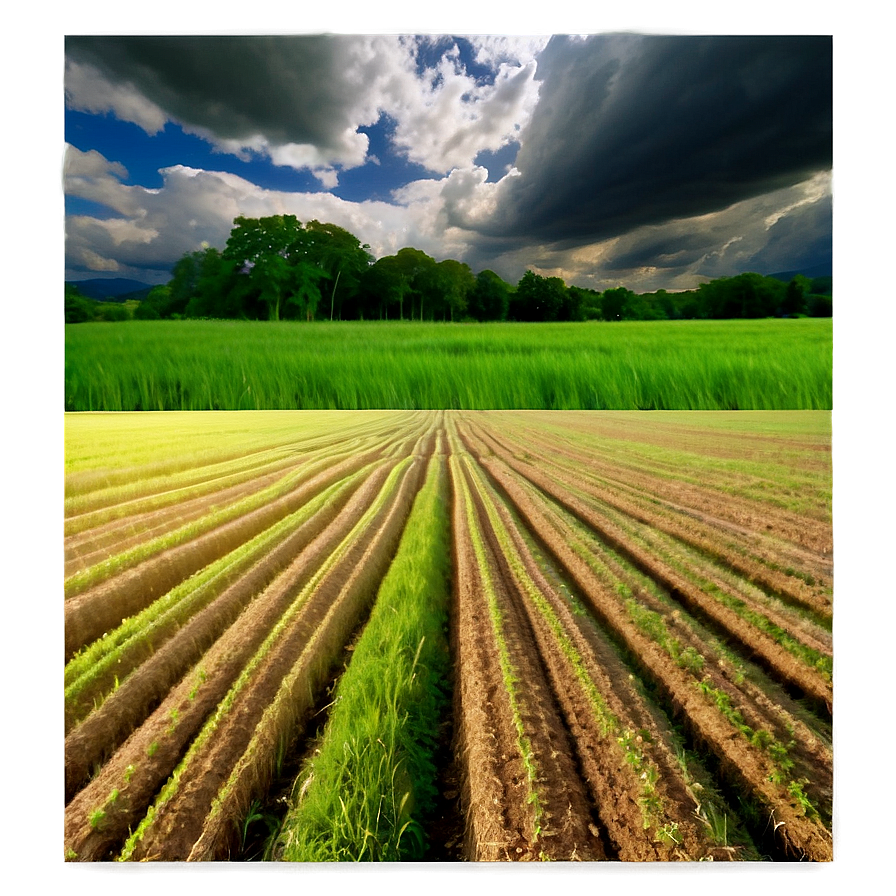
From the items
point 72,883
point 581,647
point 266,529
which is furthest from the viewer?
point 266,529

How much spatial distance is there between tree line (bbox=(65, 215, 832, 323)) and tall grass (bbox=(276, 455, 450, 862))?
42.4 inches

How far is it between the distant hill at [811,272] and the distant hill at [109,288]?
85.5 inches

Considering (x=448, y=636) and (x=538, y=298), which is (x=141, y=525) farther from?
(x=538, y=298)

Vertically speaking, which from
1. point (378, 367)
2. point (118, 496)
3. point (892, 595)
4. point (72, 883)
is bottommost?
point (72, 883)

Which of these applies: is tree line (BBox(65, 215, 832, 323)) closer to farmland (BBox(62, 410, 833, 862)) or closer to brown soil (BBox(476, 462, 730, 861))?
farmland (BBox(62, 410, 833, 862))

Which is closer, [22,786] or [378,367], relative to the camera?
[22,786]

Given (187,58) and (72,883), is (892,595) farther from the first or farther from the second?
(187,58)

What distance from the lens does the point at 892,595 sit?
5.57 ft

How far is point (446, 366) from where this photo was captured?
2.03 meters

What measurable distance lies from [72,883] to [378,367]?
1834 millimetres

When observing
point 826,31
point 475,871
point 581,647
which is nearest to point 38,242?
point 581,647

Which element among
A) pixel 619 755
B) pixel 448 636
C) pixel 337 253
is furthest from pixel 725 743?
pixel 337 253

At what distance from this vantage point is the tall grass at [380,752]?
1.45m

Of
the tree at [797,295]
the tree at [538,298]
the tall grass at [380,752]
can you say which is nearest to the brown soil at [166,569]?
the tall grass at [380,752]
